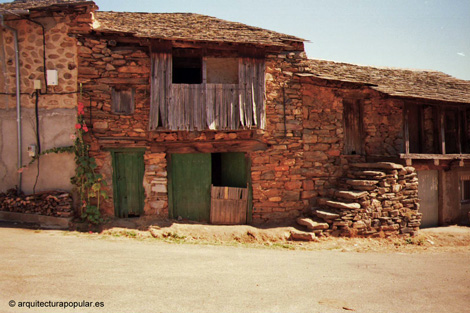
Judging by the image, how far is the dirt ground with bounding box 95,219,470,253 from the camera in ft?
26.5

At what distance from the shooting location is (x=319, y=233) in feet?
28.5

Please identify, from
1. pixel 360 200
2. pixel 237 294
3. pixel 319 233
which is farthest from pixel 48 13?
pixel 360 200

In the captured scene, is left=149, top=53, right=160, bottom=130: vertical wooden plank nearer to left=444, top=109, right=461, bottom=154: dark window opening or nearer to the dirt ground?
the dirt ground

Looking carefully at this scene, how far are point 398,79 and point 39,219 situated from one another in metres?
12.8

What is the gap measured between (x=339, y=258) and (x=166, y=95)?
246 inches

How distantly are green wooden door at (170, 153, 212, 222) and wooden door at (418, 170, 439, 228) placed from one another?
26.1 feet

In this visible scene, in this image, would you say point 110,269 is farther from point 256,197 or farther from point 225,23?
point 225,23

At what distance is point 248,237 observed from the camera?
8.48 m

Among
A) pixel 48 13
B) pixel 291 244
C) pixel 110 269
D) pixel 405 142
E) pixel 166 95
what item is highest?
pixel 48 13

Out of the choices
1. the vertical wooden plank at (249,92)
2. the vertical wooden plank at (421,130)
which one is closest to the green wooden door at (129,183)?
the vertical wooden plank at (249,92)

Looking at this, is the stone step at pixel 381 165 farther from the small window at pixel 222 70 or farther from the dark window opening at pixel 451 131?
the small window at pixel 222 70

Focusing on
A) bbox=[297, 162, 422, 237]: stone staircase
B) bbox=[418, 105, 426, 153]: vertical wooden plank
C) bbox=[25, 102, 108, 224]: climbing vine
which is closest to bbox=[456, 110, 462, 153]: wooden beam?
bbox=[418, 105, 426, 153]: vertical wooden plank

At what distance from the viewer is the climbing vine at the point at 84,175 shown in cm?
830

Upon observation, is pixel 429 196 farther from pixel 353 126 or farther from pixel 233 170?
pixel 233 170
